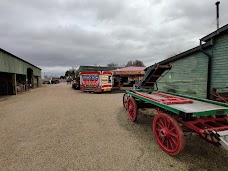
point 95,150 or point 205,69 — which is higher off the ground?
point 205,69

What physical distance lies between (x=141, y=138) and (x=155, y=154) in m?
0.91

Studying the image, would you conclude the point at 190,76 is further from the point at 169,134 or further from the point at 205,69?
the point at 169,134

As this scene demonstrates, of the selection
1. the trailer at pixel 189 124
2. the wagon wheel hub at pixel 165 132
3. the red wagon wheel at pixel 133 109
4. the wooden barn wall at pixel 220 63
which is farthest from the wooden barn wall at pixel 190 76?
the wagon wheel hub at pixel 165 132

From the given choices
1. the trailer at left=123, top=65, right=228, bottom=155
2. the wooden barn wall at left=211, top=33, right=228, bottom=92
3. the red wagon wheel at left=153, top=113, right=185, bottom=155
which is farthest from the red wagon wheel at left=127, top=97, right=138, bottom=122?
the wooden barn wall at left=211, top=33, right=228, bottom=92

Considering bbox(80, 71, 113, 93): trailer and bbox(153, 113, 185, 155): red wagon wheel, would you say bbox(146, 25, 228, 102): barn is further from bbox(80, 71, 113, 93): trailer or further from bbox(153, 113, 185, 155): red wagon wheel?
bbox(80, 71, 113, 93): trailer

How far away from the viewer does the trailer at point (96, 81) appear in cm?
1695

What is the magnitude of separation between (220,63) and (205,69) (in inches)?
35.1

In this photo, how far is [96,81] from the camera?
56.3ft

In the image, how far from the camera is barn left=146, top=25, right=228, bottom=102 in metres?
6.88

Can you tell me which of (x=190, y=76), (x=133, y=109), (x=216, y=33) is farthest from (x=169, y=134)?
(x=190, y=76)

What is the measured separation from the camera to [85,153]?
3393mm

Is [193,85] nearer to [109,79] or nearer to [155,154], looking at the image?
[155,154]

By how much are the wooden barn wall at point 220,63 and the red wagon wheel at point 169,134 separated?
5.46 meters

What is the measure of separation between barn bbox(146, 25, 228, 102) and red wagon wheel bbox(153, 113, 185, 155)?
3.62 m
